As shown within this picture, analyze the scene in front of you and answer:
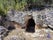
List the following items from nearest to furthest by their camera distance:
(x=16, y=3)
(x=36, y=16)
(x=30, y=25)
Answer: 1. (x=36, y=16)
2. (x=30, y=25)
3. (x=16, y=3)

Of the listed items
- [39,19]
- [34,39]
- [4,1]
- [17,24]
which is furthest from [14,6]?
[34,39]

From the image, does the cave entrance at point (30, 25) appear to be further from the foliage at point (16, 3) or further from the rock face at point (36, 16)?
the foliage at point (16, 3)

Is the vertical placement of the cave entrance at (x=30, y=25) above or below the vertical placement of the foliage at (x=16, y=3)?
below

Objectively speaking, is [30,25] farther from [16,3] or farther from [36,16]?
[16,3]

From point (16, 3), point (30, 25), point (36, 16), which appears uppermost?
point (16, 3)

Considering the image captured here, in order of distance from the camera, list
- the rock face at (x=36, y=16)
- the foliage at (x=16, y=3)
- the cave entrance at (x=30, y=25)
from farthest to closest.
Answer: the foliage at (x=16, y=3)
the cave entrance at (x=30, y=25)
the rock face at (x=36, y=16)

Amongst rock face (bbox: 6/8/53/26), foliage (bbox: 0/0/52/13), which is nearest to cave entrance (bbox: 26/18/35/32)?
rock face (bbox: 6/8/53/26)

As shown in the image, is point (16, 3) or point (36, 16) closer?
point (36, 16)

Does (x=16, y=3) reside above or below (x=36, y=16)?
above

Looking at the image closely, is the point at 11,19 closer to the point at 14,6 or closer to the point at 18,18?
the point at 18,18

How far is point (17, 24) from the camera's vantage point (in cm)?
535

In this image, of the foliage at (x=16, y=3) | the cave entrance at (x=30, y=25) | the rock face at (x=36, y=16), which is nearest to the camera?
the rock face at (x=36, y=16)

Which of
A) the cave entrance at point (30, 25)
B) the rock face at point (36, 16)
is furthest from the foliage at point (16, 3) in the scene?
the cave entrance at point (30, 25)

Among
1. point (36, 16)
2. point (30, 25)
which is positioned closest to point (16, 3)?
point (30, 25)
